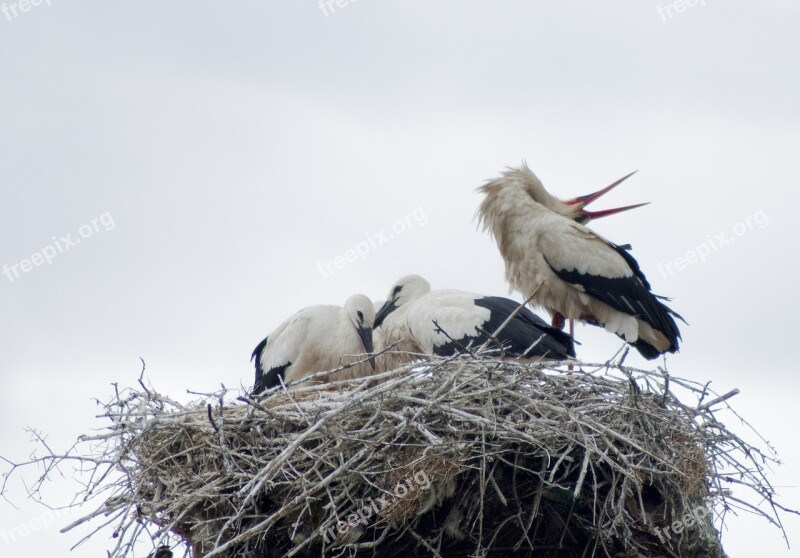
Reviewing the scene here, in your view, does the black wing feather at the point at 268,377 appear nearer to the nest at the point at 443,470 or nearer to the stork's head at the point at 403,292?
the stork's head at the point at 403,292

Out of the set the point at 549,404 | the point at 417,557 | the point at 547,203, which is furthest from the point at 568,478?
the point at 547,203

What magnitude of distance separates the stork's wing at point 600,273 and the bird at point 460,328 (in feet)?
2.47

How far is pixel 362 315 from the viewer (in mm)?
6367

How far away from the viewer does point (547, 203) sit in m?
7.33

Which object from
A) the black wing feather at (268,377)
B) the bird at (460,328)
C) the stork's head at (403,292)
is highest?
the stork's head at (403,292)

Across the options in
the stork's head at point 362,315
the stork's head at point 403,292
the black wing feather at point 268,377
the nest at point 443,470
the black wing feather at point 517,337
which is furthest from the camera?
the stork's head at point 403,292

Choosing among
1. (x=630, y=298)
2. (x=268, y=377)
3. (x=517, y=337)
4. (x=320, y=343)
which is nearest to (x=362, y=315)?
(x=320, y=343)

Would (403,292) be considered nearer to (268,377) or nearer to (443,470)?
(268,377)

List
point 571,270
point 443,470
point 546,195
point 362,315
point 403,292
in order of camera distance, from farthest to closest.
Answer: point 546,195
point 571,270
point 403,292
point 362,315
point 443,470

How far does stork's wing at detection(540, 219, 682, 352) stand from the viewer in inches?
269

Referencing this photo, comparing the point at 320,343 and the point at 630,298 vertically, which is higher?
the point at 320,343

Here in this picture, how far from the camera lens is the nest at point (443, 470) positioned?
4.31 metres

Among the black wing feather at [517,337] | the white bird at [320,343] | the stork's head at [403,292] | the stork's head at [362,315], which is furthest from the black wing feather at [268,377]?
the black wing feather at [517,337]

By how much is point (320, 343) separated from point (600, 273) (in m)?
1.70
